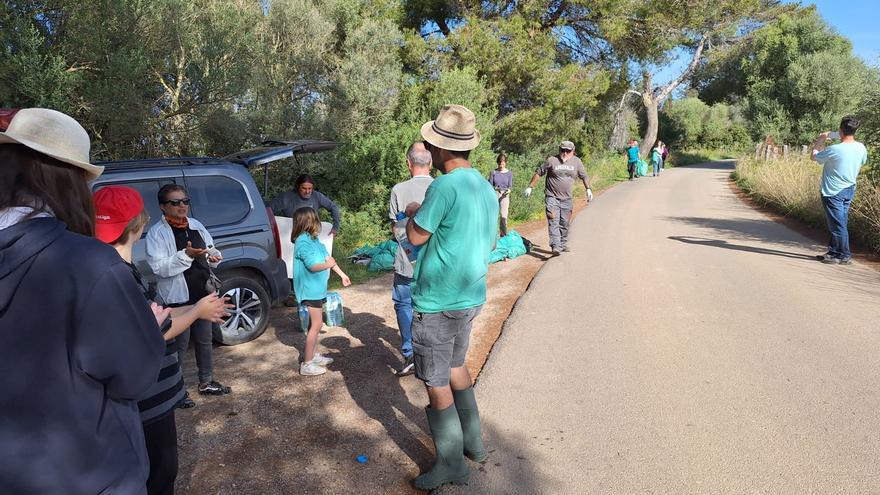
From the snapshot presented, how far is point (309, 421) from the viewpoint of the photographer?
13.0 ft

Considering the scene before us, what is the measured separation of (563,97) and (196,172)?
13.7m

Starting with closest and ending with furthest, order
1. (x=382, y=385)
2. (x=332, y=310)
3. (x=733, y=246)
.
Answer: (x=382, y=385)
(x=332, y=310)
(x=733, y=246)

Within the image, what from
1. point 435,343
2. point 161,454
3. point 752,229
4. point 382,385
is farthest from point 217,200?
point 752,229

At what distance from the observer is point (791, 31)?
32.2 meters

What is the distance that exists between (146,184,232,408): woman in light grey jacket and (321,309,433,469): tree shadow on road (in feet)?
3.44

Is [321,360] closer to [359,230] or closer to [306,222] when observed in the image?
[306,222]

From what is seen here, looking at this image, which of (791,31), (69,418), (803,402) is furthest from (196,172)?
(791,31)

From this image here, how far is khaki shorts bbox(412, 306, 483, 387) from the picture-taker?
304cm

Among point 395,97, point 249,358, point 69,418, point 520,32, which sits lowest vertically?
point 249,358

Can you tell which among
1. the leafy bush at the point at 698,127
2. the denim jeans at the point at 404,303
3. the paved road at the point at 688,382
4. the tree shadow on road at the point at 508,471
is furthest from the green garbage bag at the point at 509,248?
the leafy bush at the point at 698,127

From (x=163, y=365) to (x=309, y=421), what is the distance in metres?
1.89

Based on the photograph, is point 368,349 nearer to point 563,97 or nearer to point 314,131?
point 314,131

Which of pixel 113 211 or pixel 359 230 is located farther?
pixel 359 230

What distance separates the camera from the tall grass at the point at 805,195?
954 centimetres
